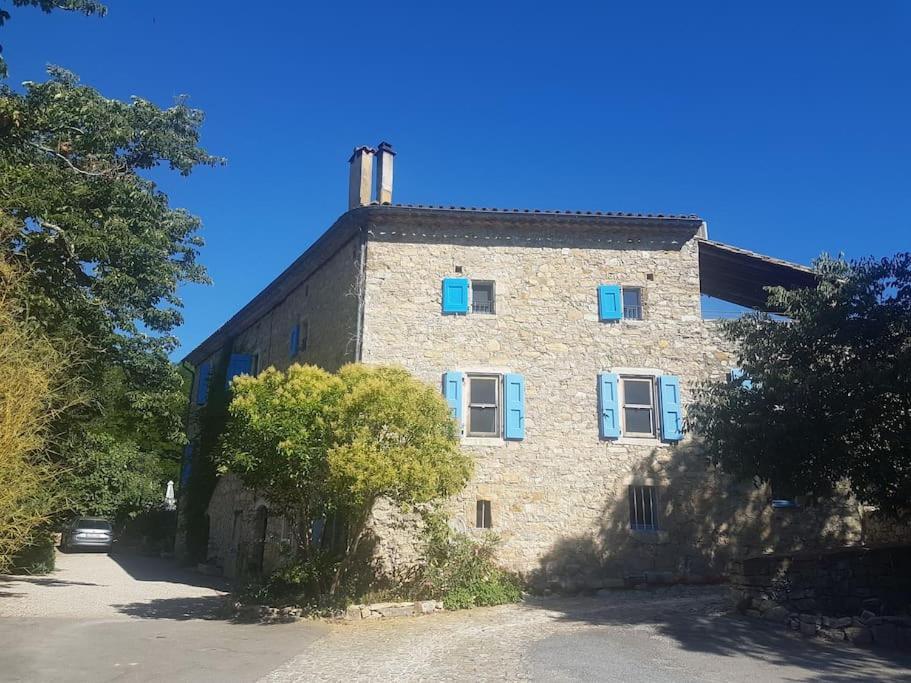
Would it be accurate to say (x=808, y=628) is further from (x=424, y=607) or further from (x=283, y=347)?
(x=283, y=347)

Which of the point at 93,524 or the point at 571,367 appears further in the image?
the point at 93,524

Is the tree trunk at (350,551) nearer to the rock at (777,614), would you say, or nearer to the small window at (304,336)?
the rock at (777,614)

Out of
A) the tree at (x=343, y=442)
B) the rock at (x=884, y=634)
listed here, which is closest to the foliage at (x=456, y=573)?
the tree at (x=343, y=442)

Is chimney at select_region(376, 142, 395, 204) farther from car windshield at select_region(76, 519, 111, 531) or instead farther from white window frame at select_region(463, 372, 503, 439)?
car windshield at select_region(76, 519, 111, 531)

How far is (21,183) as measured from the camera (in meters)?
11.7

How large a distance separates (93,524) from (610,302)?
80.1 ft

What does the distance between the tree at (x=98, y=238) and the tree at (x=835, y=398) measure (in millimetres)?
12395

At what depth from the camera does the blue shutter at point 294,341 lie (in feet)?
60.9

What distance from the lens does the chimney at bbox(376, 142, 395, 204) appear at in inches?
671

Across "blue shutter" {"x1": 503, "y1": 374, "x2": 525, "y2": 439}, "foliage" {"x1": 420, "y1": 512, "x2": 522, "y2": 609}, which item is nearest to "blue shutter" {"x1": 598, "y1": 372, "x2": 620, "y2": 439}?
"blue shutter" {"x1": 503, "y1": 374, "x2": 525, "y2": 439}

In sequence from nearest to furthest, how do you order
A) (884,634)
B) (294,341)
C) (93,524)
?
(884,634), (294,341), (93,524)

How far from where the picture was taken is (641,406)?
1520 centimetres

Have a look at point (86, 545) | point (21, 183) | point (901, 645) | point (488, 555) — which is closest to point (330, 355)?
point (488, 555)

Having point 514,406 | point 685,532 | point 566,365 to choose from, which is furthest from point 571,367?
point 685,532
